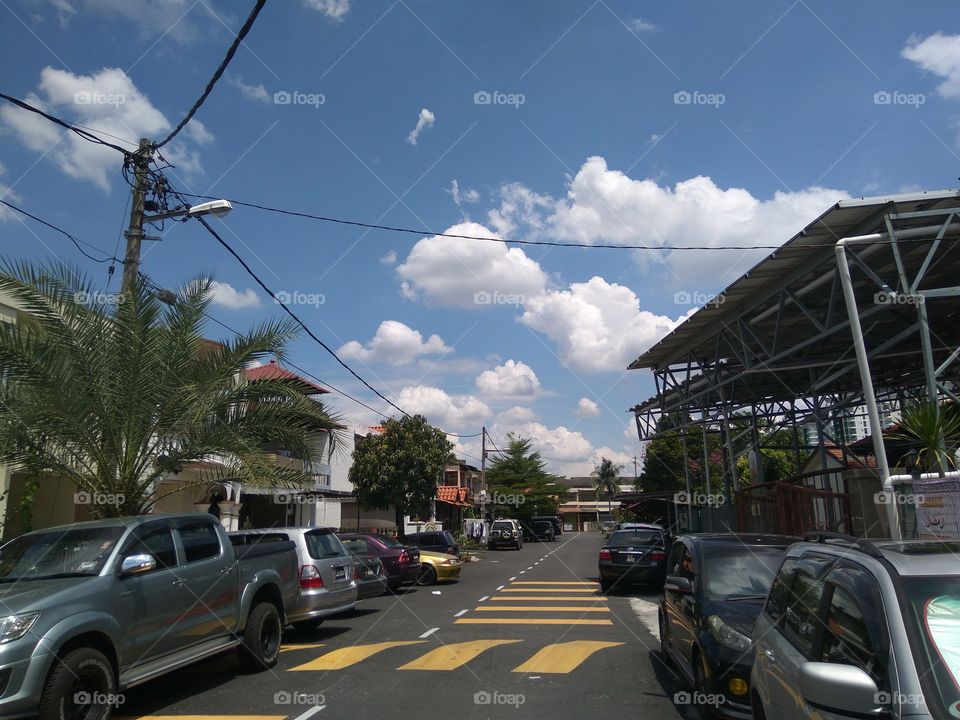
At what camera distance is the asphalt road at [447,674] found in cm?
695

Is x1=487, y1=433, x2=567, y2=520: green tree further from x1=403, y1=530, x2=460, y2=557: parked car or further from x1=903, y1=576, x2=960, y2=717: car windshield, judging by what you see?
x1=903, y1=576, x2=960, y2=717: car windshield

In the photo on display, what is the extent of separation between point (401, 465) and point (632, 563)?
15818 millimetres

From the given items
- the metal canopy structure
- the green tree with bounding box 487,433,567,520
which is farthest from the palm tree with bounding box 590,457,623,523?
the metal canopy structure

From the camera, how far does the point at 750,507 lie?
21141 mm

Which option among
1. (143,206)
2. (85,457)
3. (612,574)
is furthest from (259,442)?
(612,574)

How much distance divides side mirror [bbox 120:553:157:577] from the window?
3.68 ft

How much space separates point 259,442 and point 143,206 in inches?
187

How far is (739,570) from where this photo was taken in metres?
7.57

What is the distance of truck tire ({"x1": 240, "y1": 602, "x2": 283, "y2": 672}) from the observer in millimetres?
8586

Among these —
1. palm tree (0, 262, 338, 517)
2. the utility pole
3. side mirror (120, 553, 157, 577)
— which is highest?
the utility pole

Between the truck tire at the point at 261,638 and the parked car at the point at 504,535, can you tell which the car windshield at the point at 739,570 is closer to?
the truck tire at the point at 261,638
